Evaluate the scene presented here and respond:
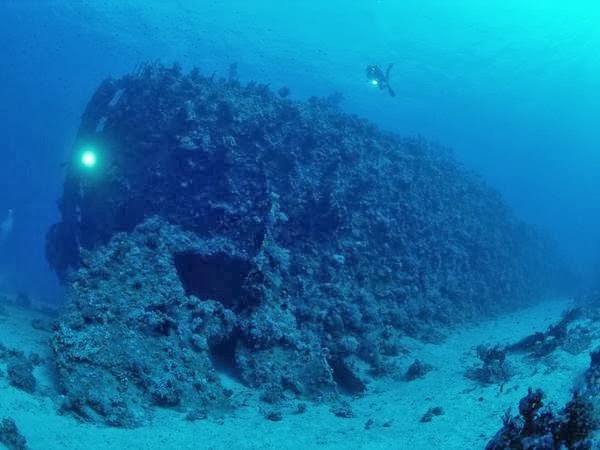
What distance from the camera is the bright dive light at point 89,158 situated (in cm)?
1766

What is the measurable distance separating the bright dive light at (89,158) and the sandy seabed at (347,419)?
25.4 ft

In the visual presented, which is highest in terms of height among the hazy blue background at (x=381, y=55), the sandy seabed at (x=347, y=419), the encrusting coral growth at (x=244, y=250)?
the hazy blue background at (x=381, y=55)

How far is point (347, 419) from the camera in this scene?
9.52 m

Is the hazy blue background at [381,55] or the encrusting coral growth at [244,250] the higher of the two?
the hazy blue background at [381,55]

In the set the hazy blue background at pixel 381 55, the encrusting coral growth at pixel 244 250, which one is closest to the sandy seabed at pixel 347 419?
the encrusting coral growth at pixel 244 250

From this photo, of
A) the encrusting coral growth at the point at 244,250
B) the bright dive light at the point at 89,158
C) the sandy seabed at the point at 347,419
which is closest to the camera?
the sandy seabed at the point at 347,419

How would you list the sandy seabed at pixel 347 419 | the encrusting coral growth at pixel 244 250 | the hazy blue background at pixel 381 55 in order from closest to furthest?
the sandy seabed at pixel 347 419 < the encrusting coral growth at pixel 244 250 < the hazy blue background at pixel 381 55

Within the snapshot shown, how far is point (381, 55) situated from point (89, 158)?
44076 millimetres

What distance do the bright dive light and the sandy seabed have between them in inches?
304

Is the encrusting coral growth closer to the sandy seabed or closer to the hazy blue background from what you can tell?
the sandy seabed

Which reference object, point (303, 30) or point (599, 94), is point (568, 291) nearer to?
point (303, 30)

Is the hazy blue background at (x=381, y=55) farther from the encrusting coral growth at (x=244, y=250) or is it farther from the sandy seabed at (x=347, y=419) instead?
the sandy seabed at (x=347, y=419)

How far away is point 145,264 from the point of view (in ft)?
37.3

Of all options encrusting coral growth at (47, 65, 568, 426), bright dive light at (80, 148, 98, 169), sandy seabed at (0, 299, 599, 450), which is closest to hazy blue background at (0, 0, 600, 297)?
bright dive light at (80, 148, 98, 169)
